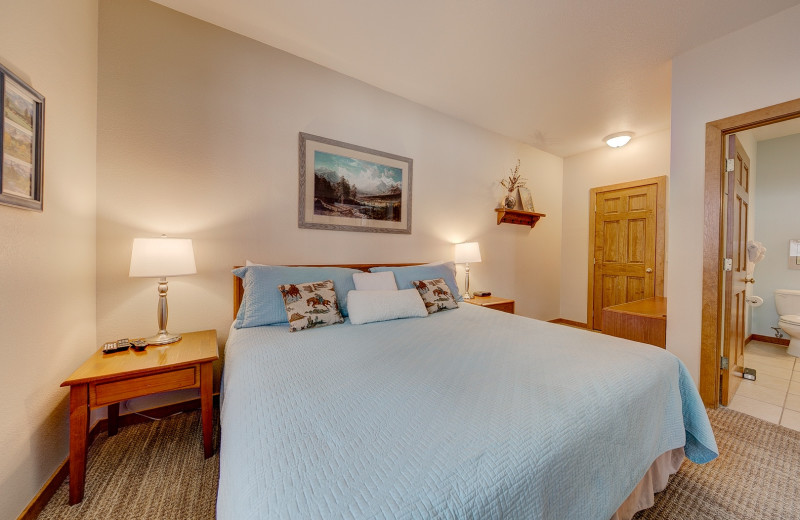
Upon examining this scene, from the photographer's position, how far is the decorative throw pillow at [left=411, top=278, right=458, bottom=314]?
2359mm

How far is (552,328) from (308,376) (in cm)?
153

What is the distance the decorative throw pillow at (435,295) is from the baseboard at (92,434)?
1.70 metres

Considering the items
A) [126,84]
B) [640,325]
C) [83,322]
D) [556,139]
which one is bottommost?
[640,325]

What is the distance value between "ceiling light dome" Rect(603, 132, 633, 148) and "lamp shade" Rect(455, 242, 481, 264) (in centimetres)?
235

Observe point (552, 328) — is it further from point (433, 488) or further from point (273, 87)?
point (273, 87)

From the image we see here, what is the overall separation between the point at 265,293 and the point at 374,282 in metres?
0.78

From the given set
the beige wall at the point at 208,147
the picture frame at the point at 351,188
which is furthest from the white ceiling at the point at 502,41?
the picture frame at the point at 351,188

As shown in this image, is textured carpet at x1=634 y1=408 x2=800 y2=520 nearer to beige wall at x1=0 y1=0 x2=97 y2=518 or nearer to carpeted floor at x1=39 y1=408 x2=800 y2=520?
carpeted floor at x1=39 y1=408 x2=800 y2=520

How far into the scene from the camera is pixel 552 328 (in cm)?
188

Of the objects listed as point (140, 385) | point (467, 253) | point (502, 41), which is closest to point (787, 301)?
point (467, 253)

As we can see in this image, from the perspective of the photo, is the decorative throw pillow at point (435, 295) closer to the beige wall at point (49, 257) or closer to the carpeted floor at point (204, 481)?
the carpeted floor at point (204, 481)

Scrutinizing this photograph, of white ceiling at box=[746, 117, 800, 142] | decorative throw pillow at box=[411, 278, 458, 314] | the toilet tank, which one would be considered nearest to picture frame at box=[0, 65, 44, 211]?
decorative throw pillow at box=[411, 278, 458, 314]

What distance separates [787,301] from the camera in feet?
11.1

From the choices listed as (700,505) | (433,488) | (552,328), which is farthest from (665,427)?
(433,488)
